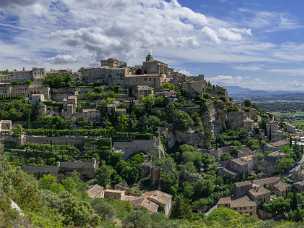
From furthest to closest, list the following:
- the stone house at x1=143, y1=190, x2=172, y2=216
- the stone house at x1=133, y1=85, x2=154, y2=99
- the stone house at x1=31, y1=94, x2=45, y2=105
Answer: the stone house at x1=133, y1=85, x2=154, y2=99 < the stone house at x1=31, y1=94, x2=45, y2=105 < the stone house at x1=143, y1=190, x2=172, y2=216

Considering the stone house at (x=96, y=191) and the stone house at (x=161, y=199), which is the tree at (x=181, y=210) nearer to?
the stone house at (x=161, y=199)

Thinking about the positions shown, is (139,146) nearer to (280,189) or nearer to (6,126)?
(280,189)

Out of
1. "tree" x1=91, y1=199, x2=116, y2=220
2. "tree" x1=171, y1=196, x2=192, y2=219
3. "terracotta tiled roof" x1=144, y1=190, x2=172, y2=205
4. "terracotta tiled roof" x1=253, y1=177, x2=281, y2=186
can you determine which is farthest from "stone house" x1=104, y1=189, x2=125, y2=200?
"terracotta tiled roof" x1=253, y1=177, x2=281, y2=186

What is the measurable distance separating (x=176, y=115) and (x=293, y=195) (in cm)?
1561

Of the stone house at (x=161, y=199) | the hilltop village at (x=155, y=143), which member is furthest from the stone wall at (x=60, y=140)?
the stone house at (x=161, y=199)

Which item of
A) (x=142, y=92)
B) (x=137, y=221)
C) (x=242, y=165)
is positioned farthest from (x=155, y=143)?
(x=137, y=221)

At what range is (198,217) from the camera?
1617 inches

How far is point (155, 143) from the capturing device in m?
51.0

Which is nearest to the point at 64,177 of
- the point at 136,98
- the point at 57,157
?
the point at 57,157

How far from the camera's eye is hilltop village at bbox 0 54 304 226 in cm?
4578

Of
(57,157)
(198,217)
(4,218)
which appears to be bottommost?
(198,217)

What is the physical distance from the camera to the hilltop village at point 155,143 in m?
45.8

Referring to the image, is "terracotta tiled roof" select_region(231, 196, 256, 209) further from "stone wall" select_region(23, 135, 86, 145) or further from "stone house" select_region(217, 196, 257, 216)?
"stone wall" select_region(23, 135, 86, 145)

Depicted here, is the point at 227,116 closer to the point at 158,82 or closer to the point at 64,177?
the point at 158,82
